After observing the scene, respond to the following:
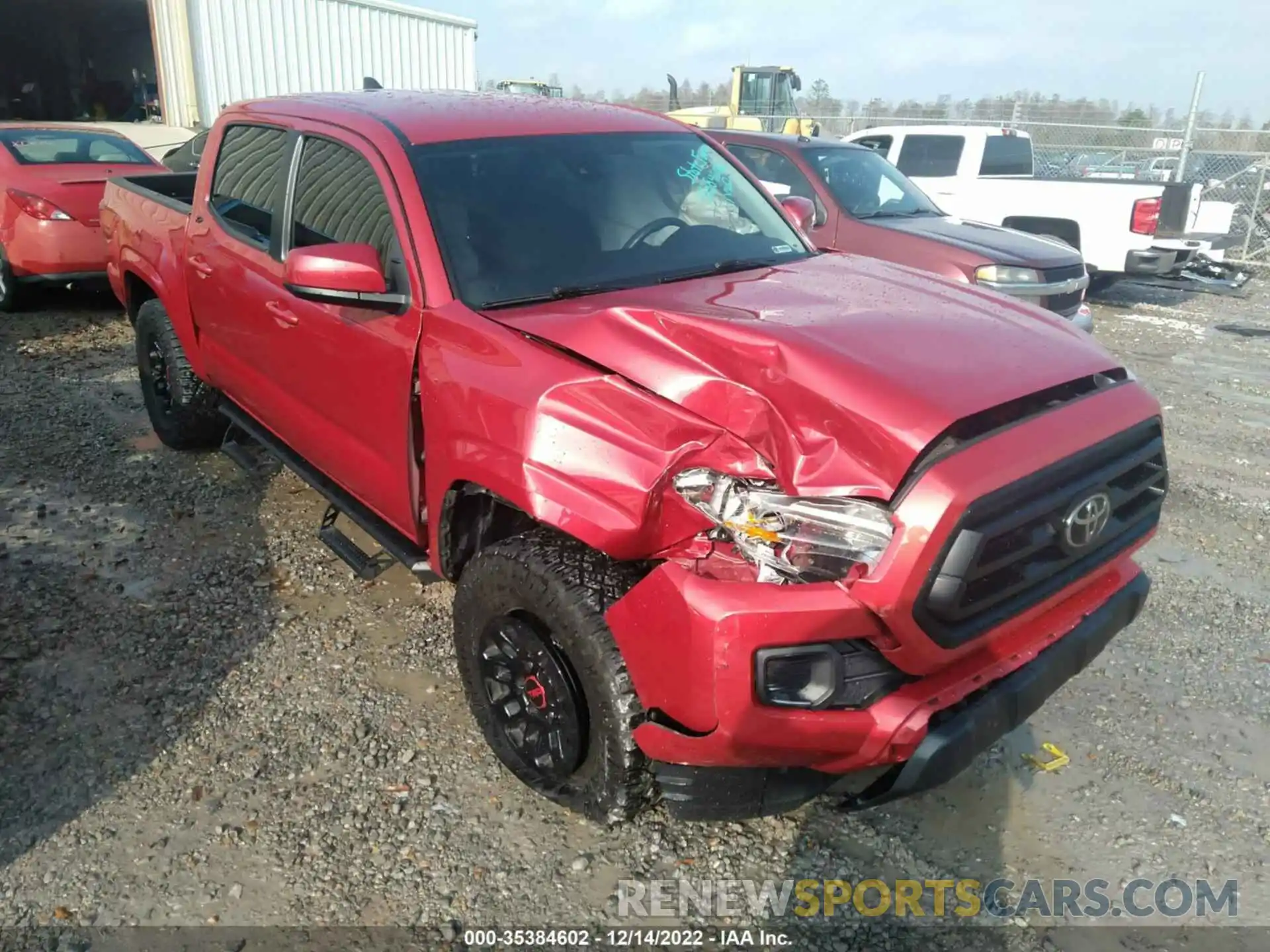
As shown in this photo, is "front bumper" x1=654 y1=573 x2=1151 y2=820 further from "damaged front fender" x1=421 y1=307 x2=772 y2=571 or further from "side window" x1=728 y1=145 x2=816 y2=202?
"side window" x1=728 y1=145 x2=816 y2=202

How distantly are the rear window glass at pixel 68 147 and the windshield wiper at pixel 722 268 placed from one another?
25.1ft

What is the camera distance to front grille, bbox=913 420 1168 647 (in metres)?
2.14

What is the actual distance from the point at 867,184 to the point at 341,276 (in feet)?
20.9

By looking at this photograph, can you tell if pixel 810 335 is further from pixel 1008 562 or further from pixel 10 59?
pixel 10 59

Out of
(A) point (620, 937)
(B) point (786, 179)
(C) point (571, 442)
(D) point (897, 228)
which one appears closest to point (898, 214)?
(D) point (897, 228)

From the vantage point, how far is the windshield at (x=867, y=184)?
8008 mm

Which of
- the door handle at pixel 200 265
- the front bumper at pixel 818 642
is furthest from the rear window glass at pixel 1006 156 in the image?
the front bumper at pixel 818 642

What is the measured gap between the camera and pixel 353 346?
3.22 metres

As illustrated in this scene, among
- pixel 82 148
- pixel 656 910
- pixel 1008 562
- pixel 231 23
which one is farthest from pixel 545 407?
pixel 231 23

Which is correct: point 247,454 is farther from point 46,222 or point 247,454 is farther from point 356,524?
point 46,222

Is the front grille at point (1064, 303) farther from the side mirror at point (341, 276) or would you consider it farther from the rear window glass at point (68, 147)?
the rear window glass at point (68, 147)

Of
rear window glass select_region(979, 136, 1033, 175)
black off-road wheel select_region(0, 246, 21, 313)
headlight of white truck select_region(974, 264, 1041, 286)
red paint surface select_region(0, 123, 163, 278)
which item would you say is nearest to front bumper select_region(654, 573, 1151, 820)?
headlight of white truck select_region(974, 264, 1041, 286)

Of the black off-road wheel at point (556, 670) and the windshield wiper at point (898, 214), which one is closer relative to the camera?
the black off-road wheel at point (556, 670)

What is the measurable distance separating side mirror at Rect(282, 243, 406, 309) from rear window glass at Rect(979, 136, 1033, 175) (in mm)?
10245
